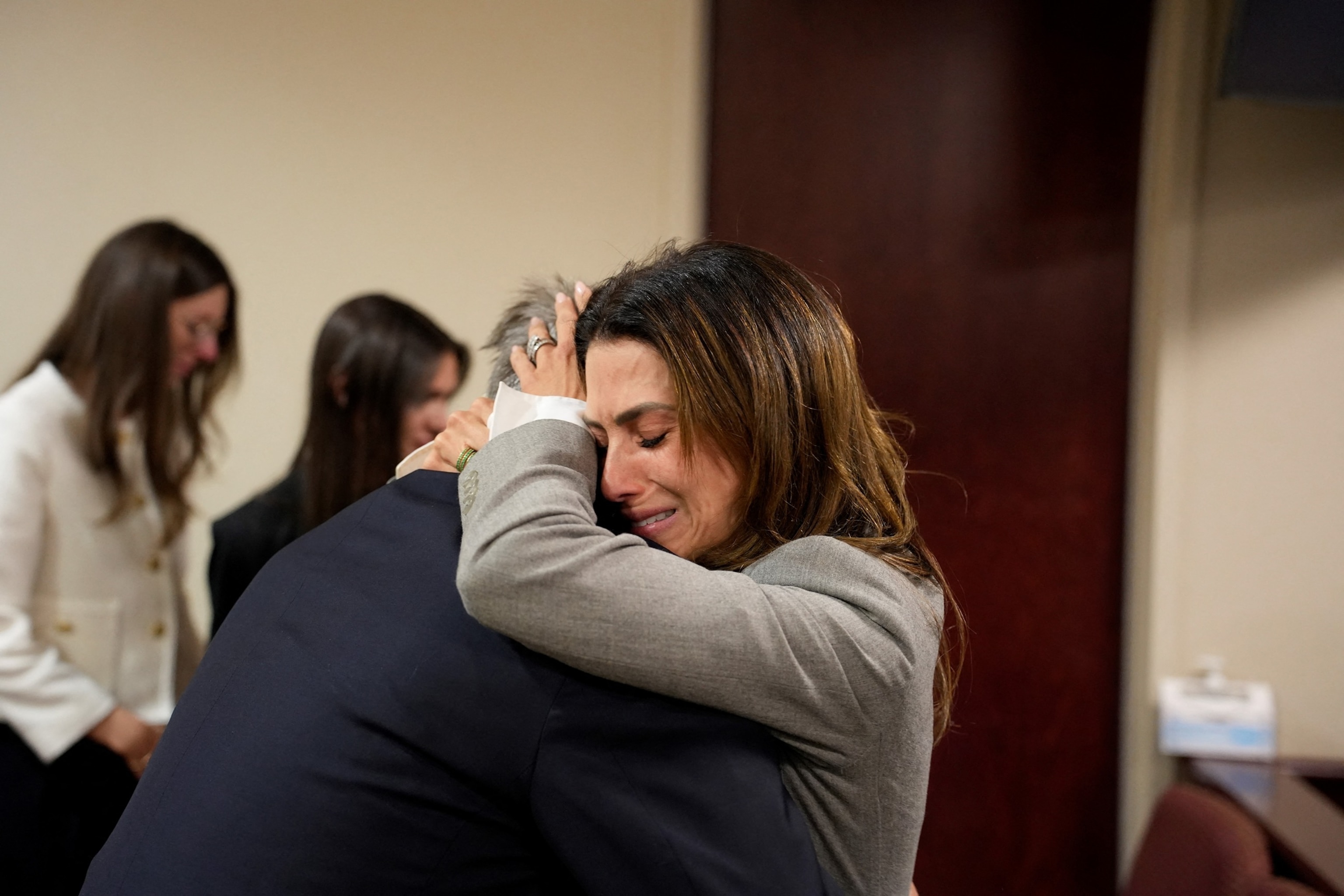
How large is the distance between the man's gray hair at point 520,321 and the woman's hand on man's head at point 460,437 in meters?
0.09

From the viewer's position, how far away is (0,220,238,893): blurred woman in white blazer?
5.85 ft

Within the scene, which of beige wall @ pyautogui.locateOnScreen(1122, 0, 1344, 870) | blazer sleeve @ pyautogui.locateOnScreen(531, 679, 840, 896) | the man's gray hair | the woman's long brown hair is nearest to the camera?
blazer sleeve @ pyautogui.locateOnScreen(531, 679, 840, 896)

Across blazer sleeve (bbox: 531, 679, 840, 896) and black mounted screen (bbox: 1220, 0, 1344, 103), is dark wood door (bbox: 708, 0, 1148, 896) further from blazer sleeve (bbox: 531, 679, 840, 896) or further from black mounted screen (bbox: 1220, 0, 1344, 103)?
blazer sleeve (bbox: 531, 679, 840, 896)

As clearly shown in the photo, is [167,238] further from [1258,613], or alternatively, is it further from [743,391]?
[1258,613]

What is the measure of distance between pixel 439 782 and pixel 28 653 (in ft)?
4.03

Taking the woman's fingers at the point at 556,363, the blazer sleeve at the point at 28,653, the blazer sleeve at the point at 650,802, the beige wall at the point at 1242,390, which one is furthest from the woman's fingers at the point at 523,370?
the beige wall at the point at 1242,390

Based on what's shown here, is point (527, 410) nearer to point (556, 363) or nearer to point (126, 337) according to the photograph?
point (556, 363)

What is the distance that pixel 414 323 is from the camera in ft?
7.41

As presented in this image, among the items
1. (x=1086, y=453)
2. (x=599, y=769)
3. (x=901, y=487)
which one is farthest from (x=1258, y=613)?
(x=599, y=769)

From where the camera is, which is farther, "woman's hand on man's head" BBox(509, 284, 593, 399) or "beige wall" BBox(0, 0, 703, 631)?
"beige wall" BBox(0, 0, 703, 631)

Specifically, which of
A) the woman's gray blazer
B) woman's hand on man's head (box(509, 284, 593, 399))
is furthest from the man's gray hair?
the woman's gray blazer

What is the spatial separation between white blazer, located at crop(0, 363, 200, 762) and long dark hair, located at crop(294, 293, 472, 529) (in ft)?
1.05

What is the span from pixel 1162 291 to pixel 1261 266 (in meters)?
0.22

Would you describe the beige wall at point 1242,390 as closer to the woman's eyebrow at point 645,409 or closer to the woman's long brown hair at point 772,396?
the woman's long brown hair at point 772,396
